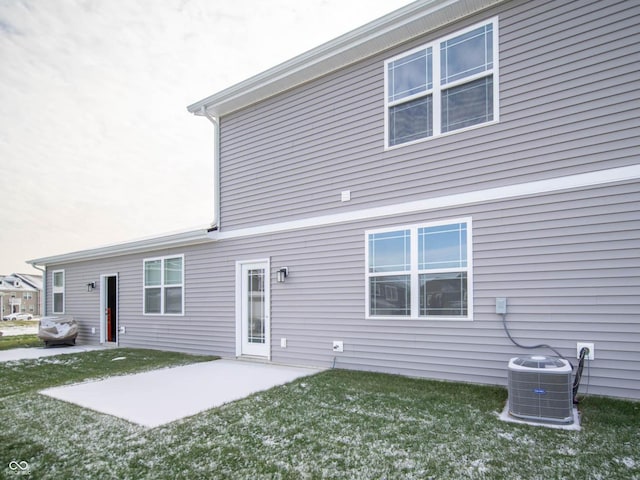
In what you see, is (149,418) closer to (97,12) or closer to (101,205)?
(97,12)

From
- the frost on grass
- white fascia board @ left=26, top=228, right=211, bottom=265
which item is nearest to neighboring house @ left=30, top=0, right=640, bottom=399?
white fascia board @ left=26, top=228, right=211, bottom=265

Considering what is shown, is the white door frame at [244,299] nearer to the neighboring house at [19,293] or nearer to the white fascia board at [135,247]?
the white fascia board at [135,247]

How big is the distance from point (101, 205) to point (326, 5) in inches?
569

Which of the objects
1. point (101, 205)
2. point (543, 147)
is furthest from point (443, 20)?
point (101, 205)

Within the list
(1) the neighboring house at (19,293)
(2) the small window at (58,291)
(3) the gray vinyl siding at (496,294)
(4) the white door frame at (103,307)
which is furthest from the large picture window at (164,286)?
(1) the neighboring house at (19,293)

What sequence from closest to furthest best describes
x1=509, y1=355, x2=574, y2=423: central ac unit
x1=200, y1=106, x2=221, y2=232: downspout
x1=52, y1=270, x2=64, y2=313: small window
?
1. x1=509, y1=355, x2=574, y2=423: central ac unit
2. x1=200, y1=106, x2=221, y2=232: downspout
3. x1=52, y1=270, x2=64, y2=313: small window

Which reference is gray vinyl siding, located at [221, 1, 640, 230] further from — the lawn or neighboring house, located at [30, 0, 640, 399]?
the lawn

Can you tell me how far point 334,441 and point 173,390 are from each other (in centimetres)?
291

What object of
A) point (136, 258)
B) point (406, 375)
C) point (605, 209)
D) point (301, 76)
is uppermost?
point (301, 76)

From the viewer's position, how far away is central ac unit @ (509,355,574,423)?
3813mm

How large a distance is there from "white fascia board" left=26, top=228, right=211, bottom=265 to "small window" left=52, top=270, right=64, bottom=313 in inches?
16.1

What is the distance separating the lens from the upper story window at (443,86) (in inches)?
214

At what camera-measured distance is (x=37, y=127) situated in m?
11.3

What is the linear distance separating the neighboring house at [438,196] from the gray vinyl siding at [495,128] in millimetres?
21
